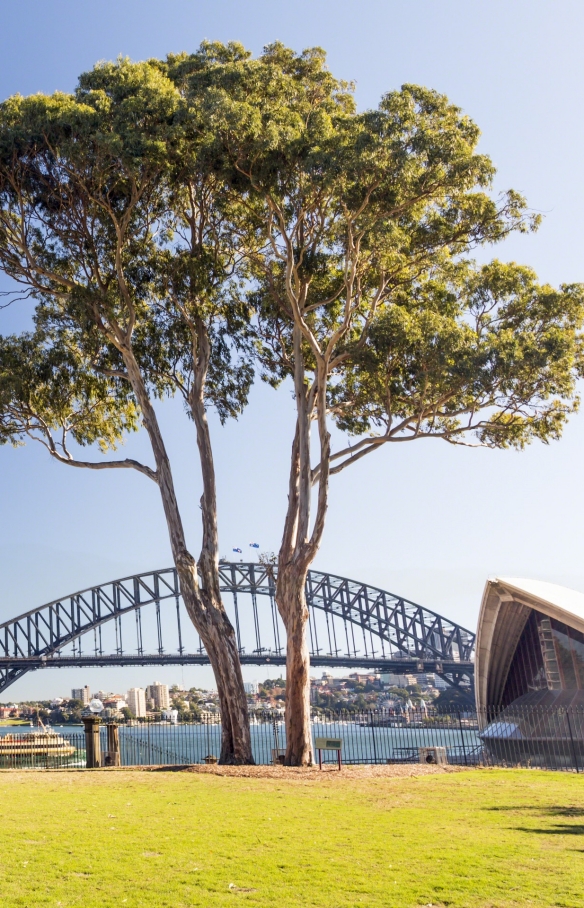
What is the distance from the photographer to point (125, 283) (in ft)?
62.8

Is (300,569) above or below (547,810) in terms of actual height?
above

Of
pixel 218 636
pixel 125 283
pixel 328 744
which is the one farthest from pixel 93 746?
pixel 125 283

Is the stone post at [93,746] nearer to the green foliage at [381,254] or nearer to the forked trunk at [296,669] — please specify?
the forked trunk at [296,669]

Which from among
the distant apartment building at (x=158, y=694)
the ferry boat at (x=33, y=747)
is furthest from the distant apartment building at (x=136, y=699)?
the ferry boat at (x=33, y=747)

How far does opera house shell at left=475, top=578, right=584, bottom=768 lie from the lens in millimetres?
25188

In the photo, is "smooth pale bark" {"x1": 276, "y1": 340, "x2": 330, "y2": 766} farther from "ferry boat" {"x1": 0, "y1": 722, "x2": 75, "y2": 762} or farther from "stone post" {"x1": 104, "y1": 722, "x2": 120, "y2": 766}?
"ferry boat" {"x1": 0, "y1": 722, "x2": 75, "y2": 762}

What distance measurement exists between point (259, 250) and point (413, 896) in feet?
54.9

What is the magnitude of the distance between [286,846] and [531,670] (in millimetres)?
26125

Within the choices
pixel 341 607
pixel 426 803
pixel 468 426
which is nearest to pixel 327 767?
pixel 426 803

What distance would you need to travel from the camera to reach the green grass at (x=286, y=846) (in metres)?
6.19

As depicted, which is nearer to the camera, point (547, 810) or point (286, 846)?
point (286, 846)

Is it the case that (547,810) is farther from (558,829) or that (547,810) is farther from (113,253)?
(113,253)

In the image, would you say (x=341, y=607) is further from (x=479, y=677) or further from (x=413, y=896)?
(x=413, y=896)

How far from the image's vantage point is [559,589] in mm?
31406
